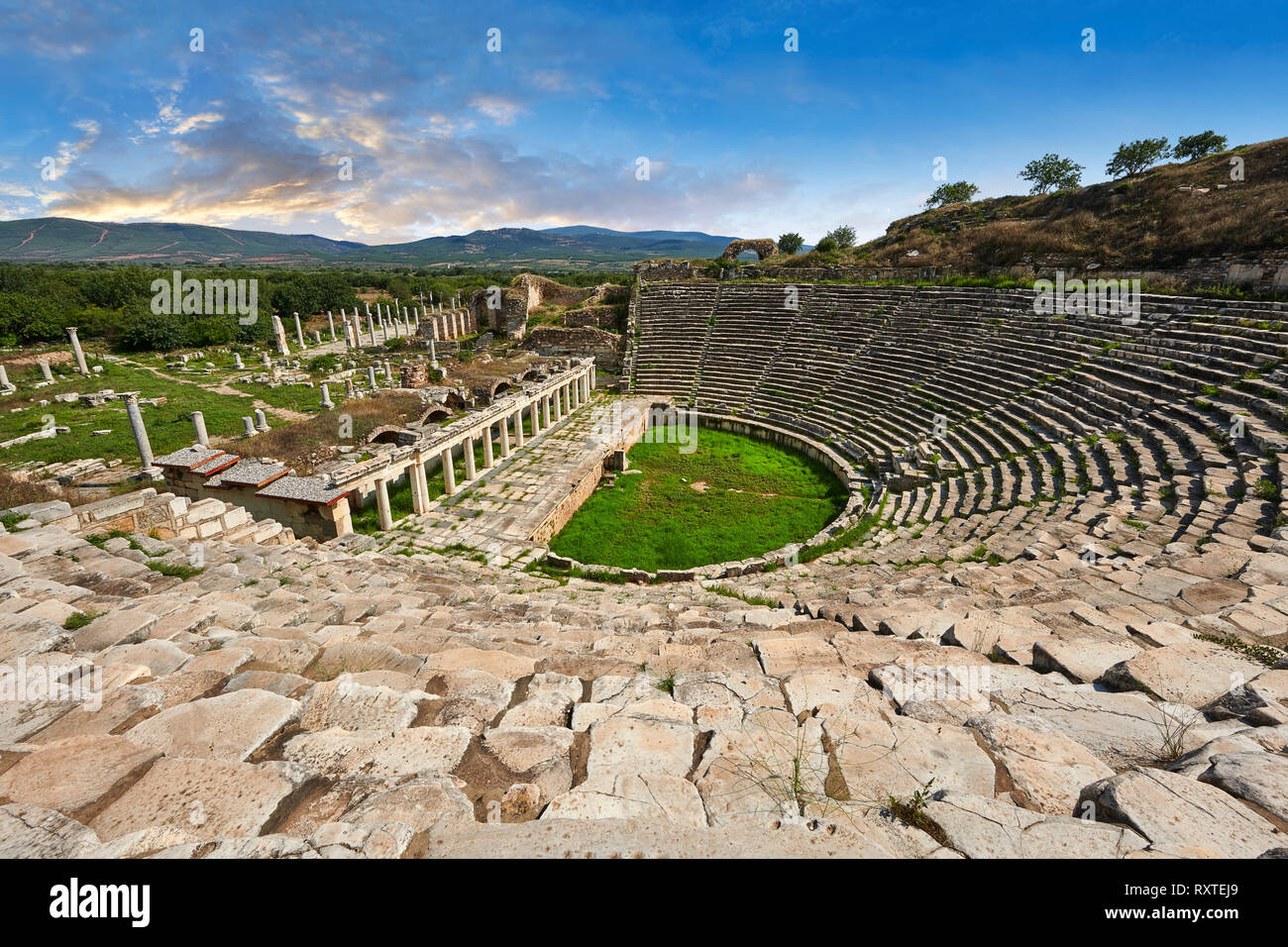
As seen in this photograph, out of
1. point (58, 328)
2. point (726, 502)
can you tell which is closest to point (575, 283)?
point (58, 328)

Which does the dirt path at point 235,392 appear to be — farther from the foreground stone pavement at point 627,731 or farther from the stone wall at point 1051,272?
the stone wall at point 1051,272

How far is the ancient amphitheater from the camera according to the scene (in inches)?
79.7

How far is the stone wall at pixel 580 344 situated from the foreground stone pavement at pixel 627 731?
2842 centimetres

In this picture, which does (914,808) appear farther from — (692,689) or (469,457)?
(469,457)

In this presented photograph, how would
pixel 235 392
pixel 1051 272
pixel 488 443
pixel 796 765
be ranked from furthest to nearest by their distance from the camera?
pixel 235 392, pixel 1051 272, pixel 488 443, pixel 796 765

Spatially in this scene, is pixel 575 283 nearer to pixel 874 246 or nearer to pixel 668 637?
pixel 874 246

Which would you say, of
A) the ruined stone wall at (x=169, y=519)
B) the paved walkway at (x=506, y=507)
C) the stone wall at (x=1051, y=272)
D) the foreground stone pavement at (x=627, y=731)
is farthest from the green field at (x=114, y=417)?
the stone wall at (x=1051, y=272)

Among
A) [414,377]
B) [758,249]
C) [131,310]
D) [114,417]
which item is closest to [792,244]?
[758,249]

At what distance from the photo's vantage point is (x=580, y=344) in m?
33.8

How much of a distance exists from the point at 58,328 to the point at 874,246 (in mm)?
63933

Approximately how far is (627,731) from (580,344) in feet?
107

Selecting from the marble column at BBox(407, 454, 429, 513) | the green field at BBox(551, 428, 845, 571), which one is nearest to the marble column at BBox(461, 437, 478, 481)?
the marble column at BBox(407, 454, 429, 513)

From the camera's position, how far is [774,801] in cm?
231

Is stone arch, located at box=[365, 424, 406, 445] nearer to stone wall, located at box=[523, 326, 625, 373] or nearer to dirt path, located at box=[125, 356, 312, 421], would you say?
dirt path, located at box=[125, 356, 312, 421]
